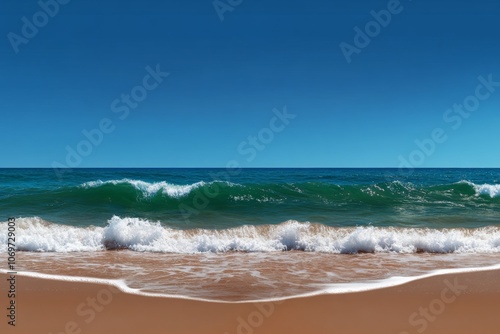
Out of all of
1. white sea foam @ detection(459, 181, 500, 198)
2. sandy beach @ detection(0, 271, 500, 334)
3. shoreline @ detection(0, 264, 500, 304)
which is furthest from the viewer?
white sea foam @ detection(459, 181, 500, 198)

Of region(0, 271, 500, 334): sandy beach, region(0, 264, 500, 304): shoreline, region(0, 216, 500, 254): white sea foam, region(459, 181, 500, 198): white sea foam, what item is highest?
region(459, 181, 500, 198): white sea foam

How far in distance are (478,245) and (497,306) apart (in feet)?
15.4

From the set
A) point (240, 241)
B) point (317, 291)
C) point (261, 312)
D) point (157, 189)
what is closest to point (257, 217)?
point (240, 241)

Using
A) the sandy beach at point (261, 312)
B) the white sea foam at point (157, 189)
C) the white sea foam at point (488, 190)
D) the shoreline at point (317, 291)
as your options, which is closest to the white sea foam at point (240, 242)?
the shoreline at point (317, 291)

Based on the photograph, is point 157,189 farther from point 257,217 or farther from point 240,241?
point 240,241

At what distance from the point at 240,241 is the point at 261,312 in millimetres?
4509

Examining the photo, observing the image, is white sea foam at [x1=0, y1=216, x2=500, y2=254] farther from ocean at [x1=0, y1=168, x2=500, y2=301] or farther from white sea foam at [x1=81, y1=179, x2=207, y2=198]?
white sea foam at [x1=81, y1=179, x2=207, y2=198]

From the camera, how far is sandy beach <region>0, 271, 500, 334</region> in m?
4.05

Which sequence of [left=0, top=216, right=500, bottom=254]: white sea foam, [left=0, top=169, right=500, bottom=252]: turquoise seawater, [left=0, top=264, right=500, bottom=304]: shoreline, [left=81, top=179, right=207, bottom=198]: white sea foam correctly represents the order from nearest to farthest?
[left=0, top=264, right=500, bottom=304]: shoreline
[left=0, top=216, right=500, bottom=254]: white sea foam
[left=0, top=169, right=500, bottom=252]: turquoise seawater
[left=81, top=179, right=207, bottom=198]: white sea foam

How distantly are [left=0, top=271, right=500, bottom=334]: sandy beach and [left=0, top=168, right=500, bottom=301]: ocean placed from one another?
434 millimetres

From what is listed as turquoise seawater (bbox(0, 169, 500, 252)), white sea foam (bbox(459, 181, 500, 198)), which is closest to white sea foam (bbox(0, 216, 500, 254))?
turquoise seawater (bbox(0, 169, 500, 252))

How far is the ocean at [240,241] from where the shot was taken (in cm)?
605

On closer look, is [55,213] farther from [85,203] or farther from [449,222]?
[449,222]

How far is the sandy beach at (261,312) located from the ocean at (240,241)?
0.43 meters
